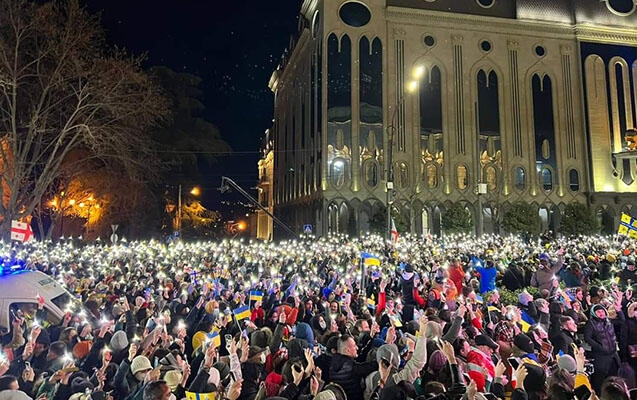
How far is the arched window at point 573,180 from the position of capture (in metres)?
46.5

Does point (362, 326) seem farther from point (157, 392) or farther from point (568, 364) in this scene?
point (157, 392)

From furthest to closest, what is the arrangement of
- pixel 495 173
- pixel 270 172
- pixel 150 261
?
pixel 270 172
pixel 495 173
pixel 150 261

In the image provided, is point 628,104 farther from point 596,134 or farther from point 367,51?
point 367,51

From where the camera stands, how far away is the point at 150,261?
17.9 meters

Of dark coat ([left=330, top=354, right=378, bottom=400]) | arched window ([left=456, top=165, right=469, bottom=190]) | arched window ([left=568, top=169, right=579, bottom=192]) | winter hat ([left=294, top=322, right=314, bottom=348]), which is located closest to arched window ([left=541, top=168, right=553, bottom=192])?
arched window ([left=568, top=169, right=579, bottom=192])

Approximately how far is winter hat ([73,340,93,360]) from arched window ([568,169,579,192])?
159 ft

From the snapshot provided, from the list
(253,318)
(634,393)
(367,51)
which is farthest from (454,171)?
(634,393)

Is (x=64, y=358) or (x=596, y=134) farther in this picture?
(x=596, y=134)

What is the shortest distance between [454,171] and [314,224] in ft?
44.8

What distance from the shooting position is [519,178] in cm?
4544

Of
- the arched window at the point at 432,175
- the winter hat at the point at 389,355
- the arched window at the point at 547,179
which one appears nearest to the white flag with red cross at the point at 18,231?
the winter hat at the point at 389,355

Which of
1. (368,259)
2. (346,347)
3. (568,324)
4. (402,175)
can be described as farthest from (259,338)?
(402,175)

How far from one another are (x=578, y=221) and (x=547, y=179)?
526cm

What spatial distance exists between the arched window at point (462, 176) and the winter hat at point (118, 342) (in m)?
40.7
